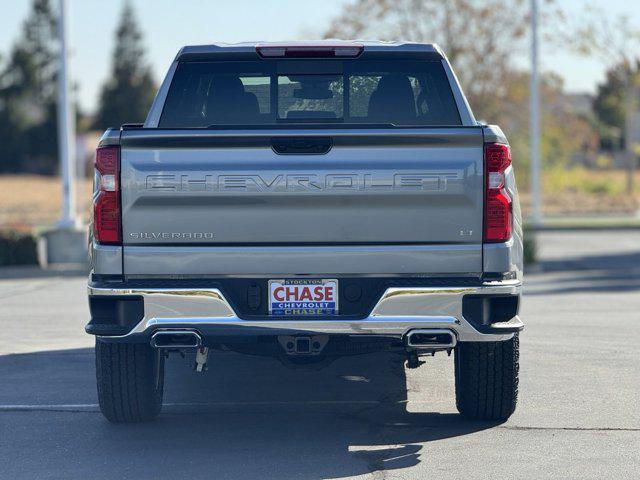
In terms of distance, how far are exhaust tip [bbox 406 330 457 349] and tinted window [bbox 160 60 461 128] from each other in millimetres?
1556

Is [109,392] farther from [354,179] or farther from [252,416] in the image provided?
[354,179]

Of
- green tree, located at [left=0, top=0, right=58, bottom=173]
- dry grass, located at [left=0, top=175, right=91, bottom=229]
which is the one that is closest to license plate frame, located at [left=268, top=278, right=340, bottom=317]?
dry grass, located at [left=0, top=175, right=91, bottom=229]

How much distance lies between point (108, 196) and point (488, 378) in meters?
2.41

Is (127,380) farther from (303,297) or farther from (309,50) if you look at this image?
(309,50)

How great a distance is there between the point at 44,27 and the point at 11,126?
9.89 metres

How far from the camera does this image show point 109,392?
6879 mm

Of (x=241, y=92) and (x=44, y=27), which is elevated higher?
(x=44, y=27)

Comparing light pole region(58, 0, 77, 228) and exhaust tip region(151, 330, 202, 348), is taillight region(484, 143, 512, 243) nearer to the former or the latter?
exhaust tip region(151, 330, 202, 348)

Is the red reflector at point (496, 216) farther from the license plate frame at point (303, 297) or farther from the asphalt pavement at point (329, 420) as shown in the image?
the asphalt pavement at point (329, 420)

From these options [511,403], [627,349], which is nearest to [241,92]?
[511,403]

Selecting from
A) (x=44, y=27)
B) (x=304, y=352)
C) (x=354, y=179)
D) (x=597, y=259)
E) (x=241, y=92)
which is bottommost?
(x=597, y=259)

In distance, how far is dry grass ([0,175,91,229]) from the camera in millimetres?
38356

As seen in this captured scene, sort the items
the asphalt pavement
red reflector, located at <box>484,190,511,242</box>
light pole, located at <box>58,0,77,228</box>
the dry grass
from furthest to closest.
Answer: the dry grass → light pole, located at <box>58,0,77,228</box> → red reflector, located at <box>484,190,511,242</box> → the asphalt pavement

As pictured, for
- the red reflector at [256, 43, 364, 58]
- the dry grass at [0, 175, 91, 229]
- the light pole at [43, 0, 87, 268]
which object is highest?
the red reflector at [256, 43, 364, 58]
